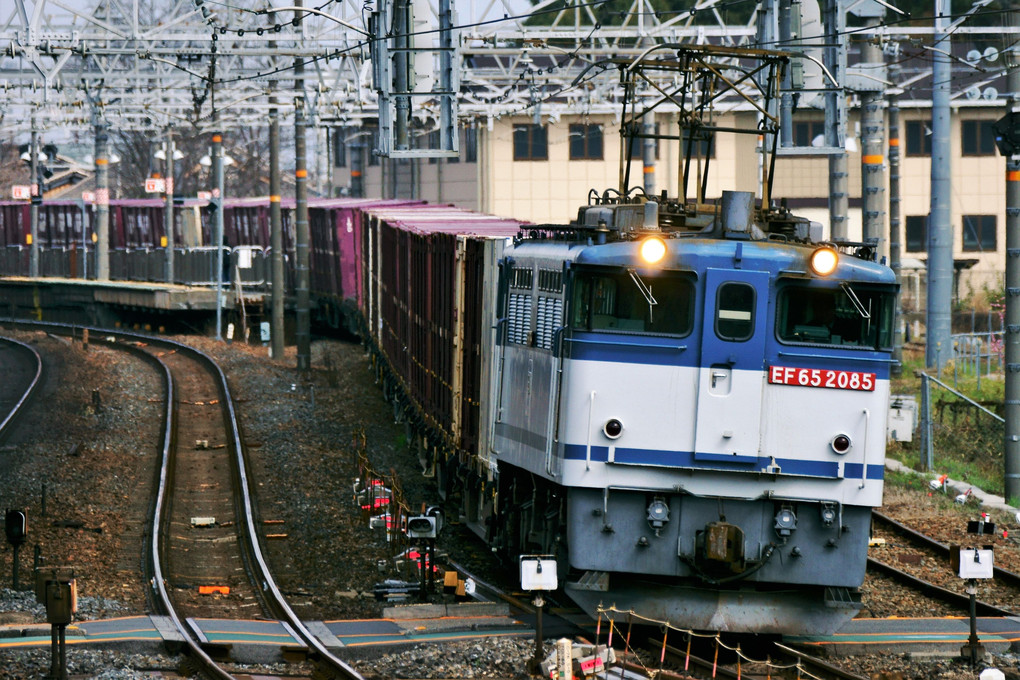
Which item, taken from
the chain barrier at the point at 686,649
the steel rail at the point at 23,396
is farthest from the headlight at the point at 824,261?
the steel rail at the point at 23,396

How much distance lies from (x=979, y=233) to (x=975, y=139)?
328cm

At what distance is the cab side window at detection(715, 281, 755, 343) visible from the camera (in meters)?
11.5

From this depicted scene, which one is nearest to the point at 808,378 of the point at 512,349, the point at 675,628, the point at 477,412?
the point at 675,628

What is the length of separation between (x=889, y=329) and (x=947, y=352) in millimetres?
19114

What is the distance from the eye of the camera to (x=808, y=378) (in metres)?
11.4

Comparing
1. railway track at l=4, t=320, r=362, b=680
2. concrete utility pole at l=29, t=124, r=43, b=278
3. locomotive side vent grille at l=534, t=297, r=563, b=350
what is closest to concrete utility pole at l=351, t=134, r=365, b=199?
concrete utility pole at l=29, t=124, r=43, b=278

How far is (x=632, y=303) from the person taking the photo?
11.6m

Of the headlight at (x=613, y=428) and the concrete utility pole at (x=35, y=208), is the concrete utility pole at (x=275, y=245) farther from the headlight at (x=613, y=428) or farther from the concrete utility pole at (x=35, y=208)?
the headlight at (x=613, y=428)

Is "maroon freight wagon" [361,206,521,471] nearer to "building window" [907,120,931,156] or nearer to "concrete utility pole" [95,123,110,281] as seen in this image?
"concrete utility pole" [95,123,110,281]

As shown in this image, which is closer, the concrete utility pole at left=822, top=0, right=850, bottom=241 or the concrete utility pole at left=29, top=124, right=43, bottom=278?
the concrete utility pole at left=822, top=0, right=850, bottom=241

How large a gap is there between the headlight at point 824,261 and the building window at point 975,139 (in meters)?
43.1

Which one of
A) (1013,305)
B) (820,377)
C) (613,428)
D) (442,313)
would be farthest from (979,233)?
(613,428)

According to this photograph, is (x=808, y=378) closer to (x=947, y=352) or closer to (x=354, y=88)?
(x=947, y=352)

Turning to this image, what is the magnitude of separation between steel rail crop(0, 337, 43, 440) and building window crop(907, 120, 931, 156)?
31.3 meters
